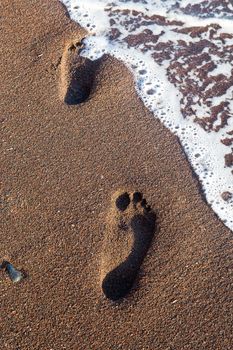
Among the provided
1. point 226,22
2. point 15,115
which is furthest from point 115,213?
point 226,22

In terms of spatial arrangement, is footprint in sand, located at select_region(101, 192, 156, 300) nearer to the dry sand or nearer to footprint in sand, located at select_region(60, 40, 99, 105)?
the dry sand

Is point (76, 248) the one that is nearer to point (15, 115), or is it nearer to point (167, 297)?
point (167, 297)

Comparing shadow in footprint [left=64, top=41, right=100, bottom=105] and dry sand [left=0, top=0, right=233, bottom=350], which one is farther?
shadow in footprint [left=64, top=41, right=100, bottom=105]

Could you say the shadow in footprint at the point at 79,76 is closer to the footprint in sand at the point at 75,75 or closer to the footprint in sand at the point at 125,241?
the footprint in sand at the point at 75,75

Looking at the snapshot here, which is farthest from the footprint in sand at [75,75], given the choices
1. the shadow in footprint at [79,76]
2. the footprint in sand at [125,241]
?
the footprint in sand at [125,241]

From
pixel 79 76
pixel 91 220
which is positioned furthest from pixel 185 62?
pixel 91 220

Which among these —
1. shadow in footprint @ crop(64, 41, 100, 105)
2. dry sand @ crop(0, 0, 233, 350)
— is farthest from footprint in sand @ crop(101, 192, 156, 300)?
shadow in footprint @ crop(64, 41, 100, 105)

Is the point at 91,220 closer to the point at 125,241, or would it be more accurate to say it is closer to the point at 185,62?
the point at 125,241
